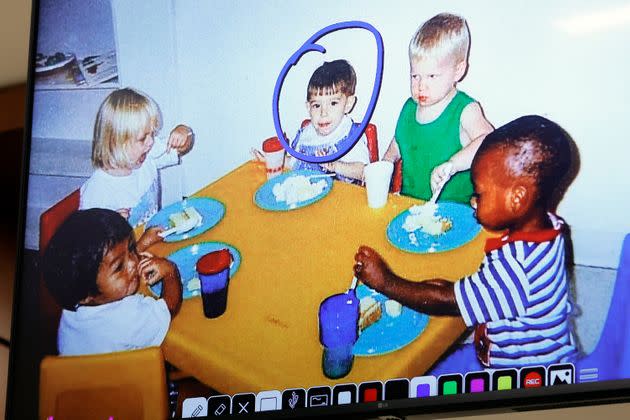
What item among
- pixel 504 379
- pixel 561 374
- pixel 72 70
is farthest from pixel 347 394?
pixel 72 70

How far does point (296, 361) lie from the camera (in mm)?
1455

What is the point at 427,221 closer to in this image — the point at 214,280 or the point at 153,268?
the point at 214,280

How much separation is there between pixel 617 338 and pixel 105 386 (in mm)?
958

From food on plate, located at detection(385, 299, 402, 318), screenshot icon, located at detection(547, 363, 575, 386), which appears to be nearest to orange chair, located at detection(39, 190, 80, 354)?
food on plate, located at detection(385, 299, 402, 318)

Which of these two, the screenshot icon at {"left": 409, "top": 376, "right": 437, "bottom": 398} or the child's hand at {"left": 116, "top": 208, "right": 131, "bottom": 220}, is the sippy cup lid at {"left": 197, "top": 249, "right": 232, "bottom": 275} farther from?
the screenshot icon at {"left": 409, "top": 376, "right": 437, "bottom": 398}

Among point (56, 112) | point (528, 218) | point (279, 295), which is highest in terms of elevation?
point (56, 112)

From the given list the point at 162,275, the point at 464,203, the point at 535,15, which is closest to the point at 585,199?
the point at 464,203

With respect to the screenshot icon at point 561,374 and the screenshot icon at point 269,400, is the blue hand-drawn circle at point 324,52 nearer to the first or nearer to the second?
the screenshot icon at point 269,400

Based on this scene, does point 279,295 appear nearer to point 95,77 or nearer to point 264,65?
point 264,65

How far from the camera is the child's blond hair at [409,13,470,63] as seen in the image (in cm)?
155

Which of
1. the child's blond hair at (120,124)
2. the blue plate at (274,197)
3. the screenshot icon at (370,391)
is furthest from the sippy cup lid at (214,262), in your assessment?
the screenshot icon at (370,391)

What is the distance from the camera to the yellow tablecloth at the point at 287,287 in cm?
145

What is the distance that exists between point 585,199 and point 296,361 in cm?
63

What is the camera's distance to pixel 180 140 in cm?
153
